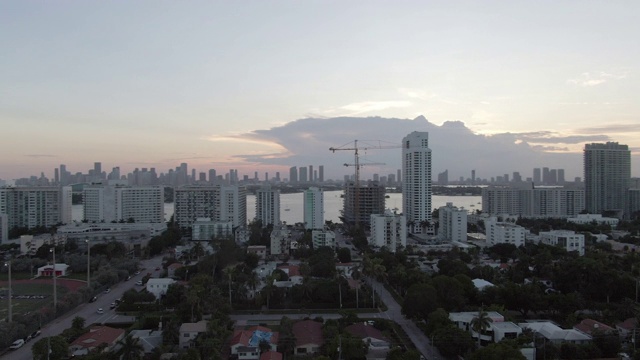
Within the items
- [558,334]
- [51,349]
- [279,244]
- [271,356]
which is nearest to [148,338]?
[51,349]

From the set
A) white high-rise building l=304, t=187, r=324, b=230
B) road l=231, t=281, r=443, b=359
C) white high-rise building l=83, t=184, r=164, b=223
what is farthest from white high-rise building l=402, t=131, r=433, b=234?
white high-rise building l=83, t=184, r=164, b=223

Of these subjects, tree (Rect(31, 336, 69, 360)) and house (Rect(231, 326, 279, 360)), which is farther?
house (Rect(231, 326, 279, 360))

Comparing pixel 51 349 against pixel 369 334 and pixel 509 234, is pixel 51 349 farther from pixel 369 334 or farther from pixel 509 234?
pixel 509 234

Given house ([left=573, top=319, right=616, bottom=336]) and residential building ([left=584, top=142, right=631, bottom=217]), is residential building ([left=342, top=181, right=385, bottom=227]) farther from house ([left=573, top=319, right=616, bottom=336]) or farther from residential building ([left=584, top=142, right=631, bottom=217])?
house ([left=573, top=319, right=616, bottom=336])

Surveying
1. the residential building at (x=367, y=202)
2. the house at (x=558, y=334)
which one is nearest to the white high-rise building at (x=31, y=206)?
the residential building at (x=367, y=202)

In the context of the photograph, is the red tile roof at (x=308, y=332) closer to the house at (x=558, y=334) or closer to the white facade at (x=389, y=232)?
the house at (x=558, y=334)

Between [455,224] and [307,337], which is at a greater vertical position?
[455,224]

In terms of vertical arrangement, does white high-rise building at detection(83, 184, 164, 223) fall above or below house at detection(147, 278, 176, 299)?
above
